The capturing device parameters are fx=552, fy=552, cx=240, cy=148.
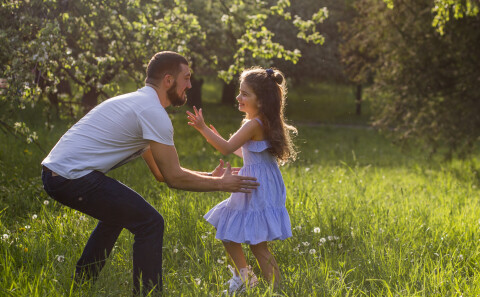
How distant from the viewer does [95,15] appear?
307 inches

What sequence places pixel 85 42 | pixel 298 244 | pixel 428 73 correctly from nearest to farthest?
pixel 298 244 < pixel 85 42 < pixel 428 73

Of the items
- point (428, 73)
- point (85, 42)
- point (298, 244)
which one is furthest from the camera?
point (428, 73)

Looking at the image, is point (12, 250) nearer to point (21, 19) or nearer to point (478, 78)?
point (21, 19)

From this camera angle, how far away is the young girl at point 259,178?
13.5 ft

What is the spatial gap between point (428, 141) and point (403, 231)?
773 cm

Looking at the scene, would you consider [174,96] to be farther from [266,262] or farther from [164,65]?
[266,262]

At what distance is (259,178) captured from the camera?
4227 millimetres

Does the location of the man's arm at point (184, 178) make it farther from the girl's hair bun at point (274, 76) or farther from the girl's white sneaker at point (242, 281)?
the girl's hair bun at point (274, 76)

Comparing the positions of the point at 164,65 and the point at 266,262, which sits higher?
the point at 164,65

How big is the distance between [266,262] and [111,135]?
153cm

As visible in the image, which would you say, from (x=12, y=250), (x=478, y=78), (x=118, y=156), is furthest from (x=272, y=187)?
(x=478, y=78)

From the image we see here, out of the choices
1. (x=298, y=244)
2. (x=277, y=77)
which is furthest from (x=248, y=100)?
(x=298, y=244)

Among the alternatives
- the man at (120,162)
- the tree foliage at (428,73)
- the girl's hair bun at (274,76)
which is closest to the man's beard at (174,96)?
the man at (120,162)

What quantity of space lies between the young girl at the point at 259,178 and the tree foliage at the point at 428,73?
26.6ft
